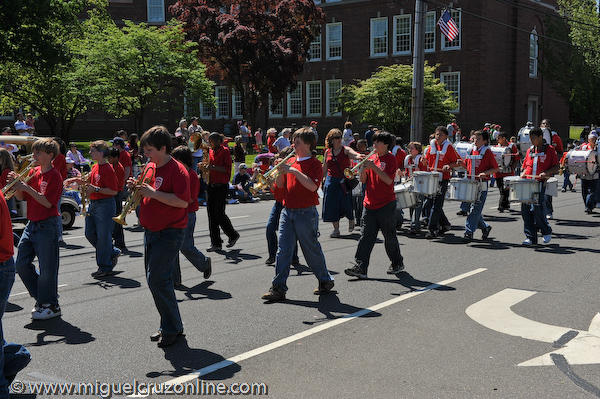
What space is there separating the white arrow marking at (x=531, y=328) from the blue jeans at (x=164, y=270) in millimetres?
3053

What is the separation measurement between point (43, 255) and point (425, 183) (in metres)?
7.03

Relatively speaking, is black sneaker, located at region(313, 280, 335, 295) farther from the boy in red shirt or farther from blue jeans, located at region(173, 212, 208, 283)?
blue jeans, located at region(173, 212, 208, 283)

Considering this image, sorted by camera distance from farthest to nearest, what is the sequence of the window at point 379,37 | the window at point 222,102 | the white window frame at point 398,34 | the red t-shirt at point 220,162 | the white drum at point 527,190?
1. the window at point 222,102
2. the window at point 379,37
3. the white window frame at point 398,34
4. the white drum at point 527,190
5. the red t-shirt at point 220,162

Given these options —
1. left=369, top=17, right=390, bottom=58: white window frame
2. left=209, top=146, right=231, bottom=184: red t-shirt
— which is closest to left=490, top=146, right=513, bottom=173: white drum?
left=209, top=146, right=231, bottom=184: red t-shirt

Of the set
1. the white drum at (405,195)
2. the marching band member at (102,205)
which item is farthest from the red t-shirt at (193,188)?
the white drum at (405,195)

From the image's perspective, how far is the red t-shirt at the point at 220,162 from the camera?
1100 centimetres

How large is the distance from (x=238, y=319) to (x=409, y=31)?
129 ft

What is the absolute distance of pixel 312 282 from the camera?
8.62m

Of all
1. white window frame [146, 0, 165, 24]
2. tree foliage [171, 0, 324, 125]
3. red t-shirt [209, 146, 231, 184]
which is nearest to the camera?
red t-shirt [209, 146, 231, 184]

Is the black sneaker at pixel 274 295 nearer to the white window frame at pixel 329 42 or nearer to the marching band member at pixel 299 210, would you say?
the marching band member at pixel 299 210

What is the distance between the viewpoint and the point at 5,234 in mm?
4645

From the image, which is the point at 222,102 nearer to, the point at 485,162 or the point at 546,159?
the point at 485,162

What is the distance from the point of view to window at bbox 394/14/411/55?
43.4 meters

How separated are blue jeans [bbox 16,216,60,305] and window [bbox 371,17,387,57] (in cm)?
3970
